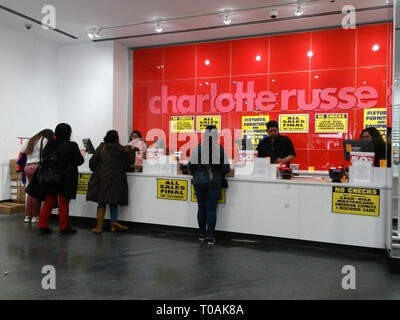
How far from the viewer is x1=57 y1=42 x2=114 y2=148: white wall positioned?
7473mm

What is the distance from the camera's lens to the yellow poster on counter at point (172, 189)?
4.92 metres

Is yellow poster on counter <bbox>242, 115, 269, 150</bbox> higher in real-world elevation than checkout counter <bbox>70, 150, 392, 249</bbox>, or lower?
higher

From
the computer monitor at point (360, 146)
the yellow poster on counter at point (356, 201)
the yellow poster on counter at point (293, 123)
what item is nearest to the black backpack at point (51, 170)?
the yellow poster on counter at point (356, 201)

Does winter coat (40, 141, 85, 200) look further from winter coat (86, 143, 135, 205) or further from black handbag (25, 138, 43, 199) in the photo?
winter coat (86, 143, 135, 205)

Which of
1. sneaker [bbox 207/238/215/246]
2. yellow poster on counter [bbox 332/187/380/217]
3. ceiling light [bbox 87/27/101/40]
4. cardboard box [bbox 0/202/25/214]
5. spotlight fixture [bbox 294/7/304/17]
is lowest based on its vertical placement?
sneaker [bbox 207/238/215/246]

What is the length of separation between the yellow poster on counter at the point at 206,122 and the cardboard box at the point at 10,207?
378cm

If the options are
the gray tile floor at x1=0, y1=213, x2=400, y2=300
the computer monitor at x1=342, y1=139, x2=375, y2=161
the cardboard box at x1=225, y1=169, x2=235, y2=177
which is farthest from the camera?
the cardboard box at x1=225, y1=169, x2=235, y2=177

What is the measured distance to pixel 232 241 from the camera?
14.9ft

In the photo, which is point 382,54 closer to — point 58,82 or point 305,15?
point 305,15

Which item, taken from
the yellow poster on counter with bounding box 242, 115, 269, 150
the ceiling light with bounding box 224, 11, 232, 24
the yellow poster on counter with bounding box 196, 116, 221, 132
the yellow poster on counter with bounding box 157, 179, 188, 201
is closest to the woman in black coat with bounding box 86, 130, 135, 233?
the yellow poster on counter with bounding box 157, 179, 188, 201

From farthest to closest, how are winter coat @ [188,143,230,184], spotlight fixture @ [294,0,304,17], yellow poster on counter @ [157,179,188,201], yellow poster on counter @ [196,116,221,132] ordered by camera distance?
1. yellow poster on counter @ [196,116,221,132]
2. spotlight fixture @ [294,0,304,17]
3. yellow poster on counter @ [157,179,188,201]
4. winter coat @ [188,143,230,184]

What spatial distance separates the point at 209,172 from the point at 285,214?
43.3 inches

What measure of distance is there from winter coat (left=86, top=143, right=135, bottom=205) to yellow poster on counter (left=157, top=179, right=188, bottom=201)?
0.53 metres

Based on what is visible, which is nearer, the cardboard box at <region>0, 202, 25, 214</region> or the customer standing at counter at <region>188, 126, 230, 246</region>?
the customer standing at counter at <region>188, 126, 230, 246</region>
